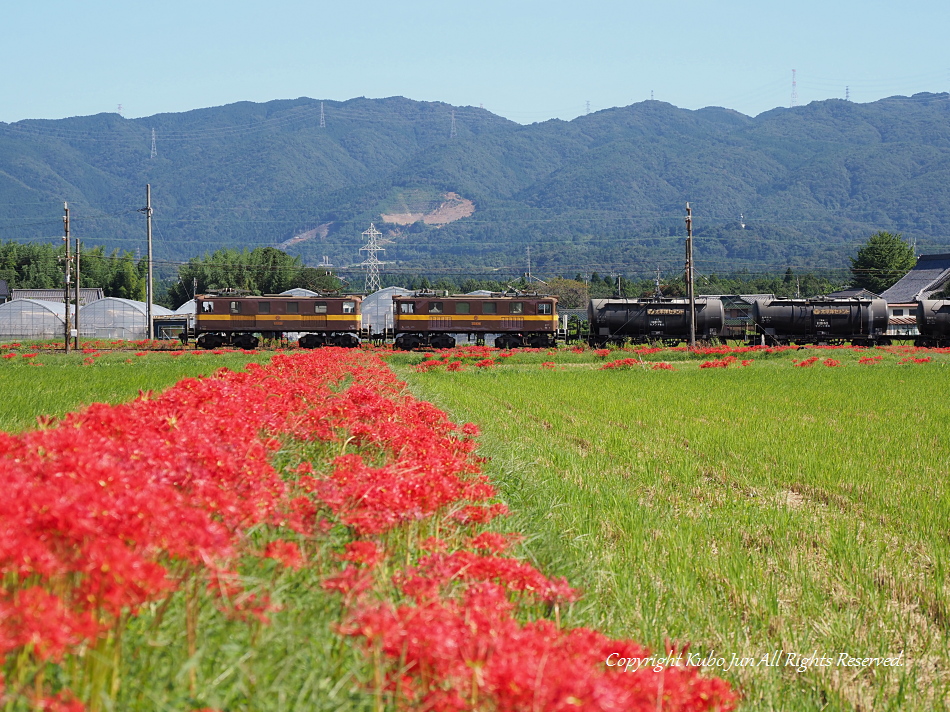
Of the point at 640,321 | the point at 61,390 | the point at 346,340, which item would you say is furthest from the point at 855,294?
the point at 61,390

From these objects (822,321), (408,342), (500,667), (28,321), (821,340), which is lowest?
(500,667)

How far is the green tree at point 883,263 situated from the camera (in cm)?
11512

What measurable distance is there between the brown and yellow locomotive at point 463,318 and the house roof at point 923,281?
61910mm

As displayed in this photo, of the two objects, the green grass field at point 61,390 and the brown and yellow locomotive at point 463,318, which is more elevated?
the brown and yellow locomotive at point 463,318

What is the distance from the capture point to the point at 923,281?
98938mm

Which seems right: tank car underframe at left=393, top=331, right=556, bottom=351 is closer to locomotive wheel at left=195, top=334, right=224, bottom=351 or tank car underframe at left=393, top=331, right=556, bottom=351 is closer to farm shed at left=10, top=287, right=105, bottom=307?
locomotive wheel at left=195, top=334, right=224, bottom=351

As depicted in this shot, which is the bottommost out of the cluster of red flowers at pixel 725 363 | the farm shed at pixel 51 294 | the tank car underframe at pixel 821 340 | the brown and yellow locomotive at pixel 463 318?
the cluster of red flowers at pixel 725 363

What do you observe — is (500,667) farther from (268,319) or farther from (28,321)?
(28,321)

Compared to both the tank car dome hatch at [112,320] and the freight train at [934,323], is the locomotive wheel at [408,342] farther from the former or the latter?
the tank car dome hatch at [112,320]

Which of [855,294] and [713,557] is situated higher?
[855,294]

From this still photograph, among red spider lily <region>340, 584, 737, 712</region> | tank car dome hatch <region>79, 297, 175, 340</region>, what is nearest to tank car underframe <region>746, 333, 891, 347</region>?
red spider lily <region>340, 584, 737, 712</region>

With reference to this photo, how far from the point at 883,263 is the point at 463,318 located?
282ft

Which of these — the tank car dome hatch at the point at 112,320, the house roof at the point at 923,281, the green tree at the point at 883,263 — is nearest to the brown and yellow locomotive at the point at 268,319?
the tank car dome hatch at the point at 112,320

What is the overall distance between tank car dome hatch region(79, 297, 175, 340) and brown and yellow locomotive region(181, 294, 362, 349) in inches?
1314
